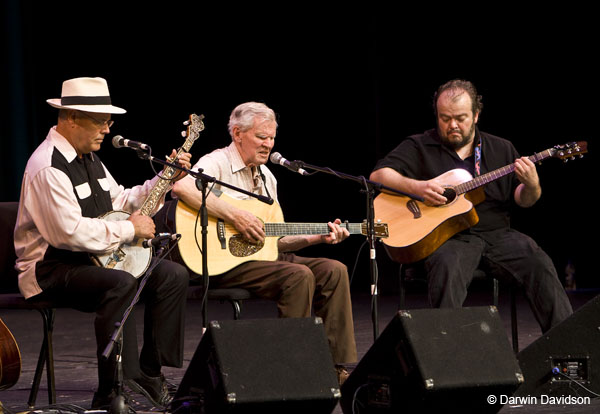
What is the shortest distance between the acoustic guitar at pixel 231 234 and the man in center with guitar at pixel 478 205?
38 centimetres

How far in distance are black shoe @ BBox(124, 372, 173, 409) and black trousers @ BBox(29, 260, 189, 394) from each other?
42mm

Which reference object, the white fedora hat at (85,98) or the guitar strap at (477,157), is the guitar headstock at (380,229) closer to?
the guitar strap at (477,157)

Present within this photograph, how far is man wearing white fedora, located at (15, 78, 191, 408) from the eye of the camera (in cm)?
378

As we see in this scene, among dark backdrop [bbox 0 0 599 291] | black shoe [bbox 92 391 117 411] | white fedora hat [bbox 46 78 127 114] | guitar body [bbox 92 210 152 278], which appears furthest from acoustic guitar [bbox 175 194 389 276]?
dark backdrop [bbox 0 0 599 291]

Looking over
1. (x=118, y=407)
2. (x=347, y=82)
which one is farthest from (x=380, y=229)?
(x=347, y=82)

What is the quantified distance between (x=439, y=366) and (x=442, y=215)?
67.5 inches

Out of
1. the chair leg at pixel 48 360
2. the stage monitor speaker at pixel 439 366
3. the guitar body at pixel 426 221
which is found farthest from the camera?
the guitar body at pixel 426 221

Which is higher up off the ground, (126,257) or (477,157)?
(477,157)

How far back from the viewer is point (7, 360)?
3678mm

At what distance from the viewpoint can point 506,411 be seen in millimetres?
3547

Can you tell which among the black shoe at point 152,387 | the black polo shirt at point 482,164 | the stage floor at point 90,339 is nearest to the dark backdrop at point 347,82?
the stage floor at point 90,339

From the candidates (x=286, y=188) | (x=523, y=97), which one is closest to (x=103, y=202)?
(x=286, y=188)

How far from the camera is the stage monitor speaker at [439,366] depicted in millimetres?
2986

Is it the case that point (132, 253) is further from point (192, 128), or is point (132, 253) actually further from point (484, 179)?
point (484, 179)
